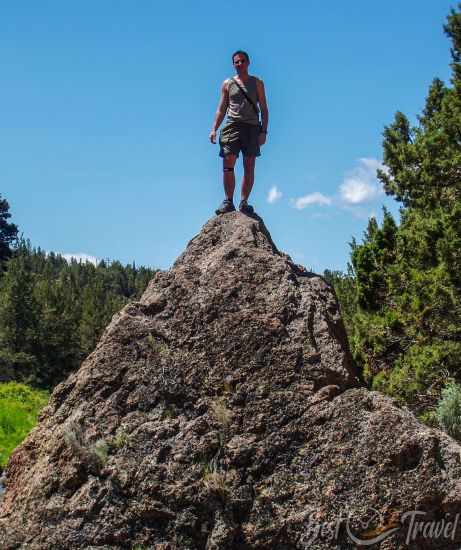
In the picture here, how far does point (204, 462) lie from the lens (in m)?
5.44

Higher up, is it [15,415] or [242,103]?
[242,103]

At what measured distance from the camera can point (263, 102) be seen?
786 centimetres

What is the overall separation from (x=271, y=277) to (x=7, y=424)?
19.8 metres

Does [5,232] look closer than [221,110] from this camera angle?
No

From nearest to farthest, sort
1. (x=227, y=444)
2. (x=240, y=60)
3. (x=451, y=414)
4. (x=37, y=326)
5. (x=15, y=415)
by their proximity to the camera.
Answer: (x=227, y=444)
(x=240, y=60)
(x=451, y=414)
(x=15, y=415)
(x=37, y=326)

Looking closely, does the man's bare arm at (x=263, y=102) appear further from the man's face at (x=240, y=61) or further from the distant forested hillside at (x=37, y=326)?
the distant forested hillside at (x=37, y=326)

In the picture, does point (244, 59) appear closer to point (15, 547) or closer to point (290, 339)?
point (290, 339)

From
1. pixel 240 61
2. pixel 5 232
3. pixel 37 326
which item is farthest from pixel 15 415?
pixel 5 232

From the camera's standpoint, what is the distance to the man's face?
303 inches

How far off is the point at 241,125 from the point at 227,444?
3874 millimetres

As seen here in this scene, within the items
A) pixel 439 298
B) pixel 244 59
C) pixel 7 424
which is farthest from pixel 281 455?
pixel 7 424

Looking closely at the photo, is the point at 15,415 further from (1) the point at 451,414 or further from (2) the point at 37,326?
(2) the point at 37,326

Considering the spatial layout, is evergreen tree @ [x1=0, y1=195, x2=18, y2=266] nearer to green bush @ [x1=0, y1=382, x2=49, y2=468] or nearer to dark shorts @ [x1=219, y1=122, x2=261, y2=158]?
green bush @ [x1=0, y1=382, x2=49, y2=468]

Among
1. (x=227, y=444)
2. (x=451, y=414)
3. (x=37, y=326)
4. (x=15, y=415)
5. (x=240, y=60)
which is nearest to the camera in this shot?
(x=227, y=444)
